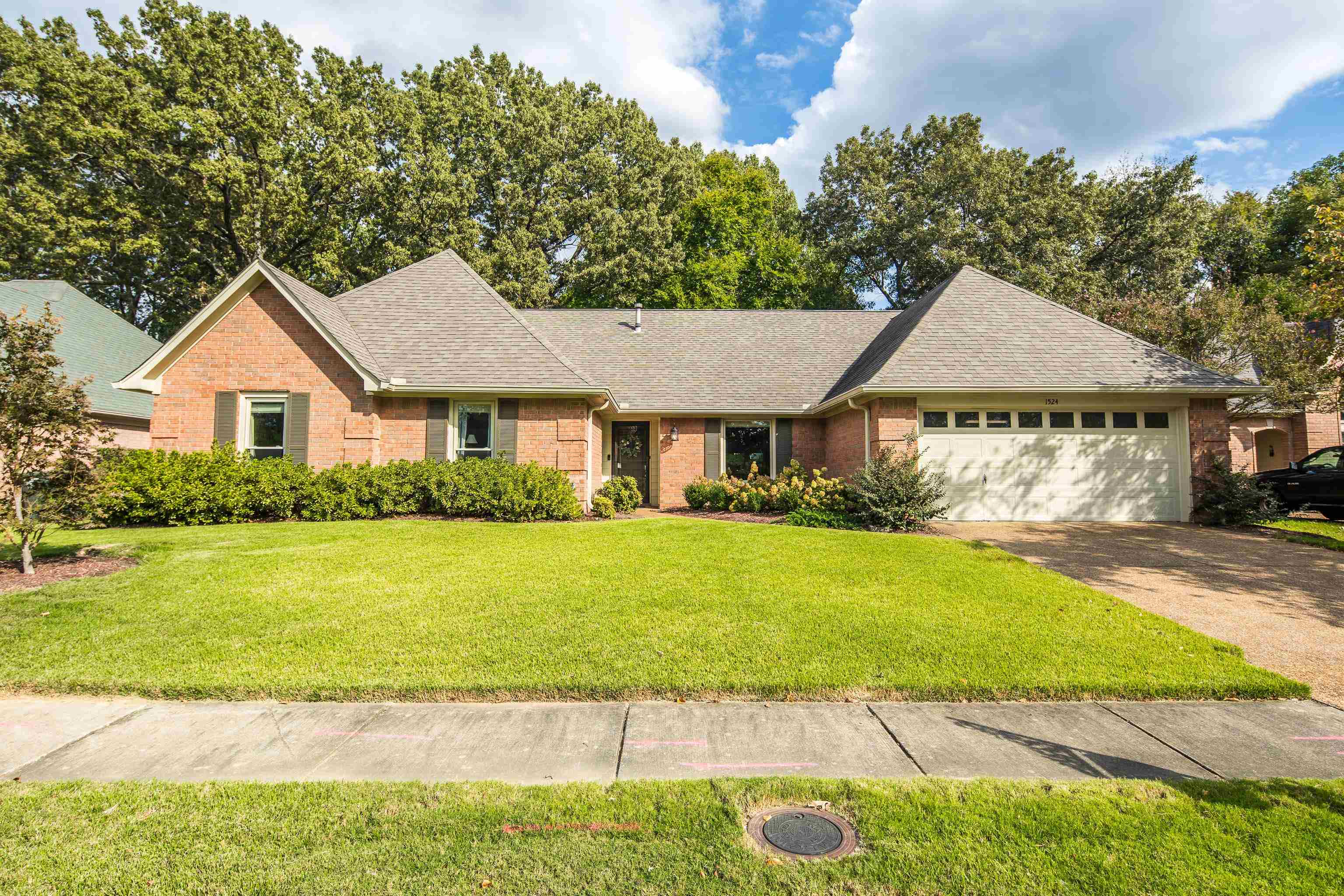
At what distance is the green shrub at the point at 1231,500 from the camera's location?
1250cm

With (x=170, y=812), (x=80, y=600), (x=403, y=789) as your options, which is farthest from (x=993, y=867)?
(x=80, y=600)

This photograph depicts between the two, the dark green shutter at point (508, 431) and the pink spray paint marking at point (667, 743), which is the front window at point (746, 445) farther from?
the pink spray paint marking at point (667, 743)

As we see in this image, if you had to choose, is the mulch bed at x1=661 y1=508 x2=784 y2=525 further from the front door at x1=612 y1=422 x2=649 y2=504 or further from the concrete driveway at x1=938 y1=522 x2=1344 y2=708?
the concrete driveway at x1=938 y1=522 x2=1344 y2=708

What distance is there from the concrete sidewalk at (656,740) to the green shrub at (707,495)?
37.1ft

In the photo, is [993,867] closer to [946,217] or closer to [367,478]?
[367,478]

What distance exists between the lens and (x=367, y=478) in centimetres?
1234

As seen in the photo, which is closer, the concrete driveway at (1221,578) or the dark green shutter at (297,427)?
the concrete driveway at (1221,578)

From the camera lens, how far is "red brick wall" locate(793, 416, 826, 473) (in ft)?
56.3

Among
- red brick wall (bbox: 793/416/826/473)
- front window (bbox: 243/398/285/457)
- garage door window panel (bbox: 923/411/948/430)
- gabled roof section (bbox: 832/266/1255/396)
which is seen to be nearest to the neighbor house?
front window (bbox: 243/398/285/457)

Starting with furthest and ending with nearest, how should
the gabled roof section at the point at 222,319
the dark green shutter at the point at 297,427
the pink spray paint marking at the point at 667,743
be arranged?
the dark green shutter at the point at 297,427, the gabled roof section at the point at 222,319, the pink spray paint marking at the point at 667,743

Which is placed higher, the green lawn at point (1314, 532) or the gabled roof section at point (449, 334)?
the gabled roof section at point (449, 334)

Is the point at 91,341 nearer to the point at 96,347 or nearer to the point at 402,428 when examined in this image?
the point at 96,347

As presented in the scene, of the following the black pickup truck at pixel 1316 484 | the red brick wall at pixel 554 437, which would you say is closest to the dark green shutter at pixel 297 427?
the red brick wall at pixel 554 437

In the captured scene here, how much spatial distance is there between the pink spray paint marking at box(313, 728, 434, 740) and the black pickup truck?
60.0ft
